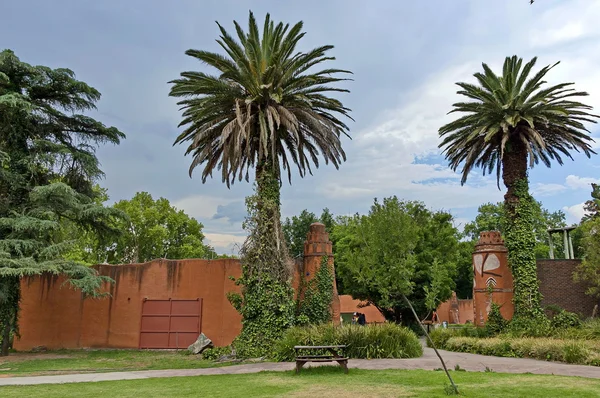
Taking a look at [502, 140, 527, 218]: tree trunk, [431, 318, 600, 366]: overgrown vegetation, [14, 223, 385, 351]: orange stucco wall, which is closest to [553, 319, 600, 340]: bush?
[431, 318, 600, 366]: overgrown vegetation

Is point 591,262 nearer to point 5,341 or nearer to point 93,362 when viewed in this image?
point 93,362

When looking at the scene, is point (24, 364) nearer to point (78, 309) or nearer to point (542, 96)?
point (78, 309)

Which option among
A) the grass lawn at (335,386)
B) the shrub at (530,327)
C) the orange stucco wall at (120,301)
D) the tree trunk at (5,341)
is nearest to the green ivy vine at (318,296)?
the orange stucco wall at (120,301)

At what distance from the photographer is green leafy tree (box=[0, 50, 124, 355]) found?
17562 millimetres

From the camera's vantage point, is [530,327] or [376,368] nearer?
[376,368]

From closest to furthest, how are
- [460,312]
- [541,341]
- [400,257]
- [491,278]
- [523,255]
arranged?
[541,341] < [523,255] < [491,278] < [400,257] < [460,312]

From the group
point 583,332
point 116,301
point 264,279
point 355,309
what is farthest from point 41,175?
point 355,309

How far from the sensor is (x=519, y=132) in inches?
904

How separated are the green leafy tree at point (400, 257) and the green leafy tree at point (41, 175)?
13150 millimetres

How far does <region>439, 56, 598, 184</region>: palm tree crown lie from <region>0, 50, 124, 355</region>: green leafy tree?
17.2 meters

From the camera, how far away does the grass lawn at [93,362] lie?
14188 mm

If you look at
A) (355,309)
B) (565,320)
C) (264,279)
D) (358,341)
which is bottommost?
(355,309)

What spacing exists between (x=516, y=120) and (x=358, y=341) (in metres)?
13.4

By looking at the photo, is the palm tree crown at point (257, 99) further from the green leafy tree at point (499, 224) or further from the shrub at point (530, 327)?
the green leafy tree at point (499, 224)
